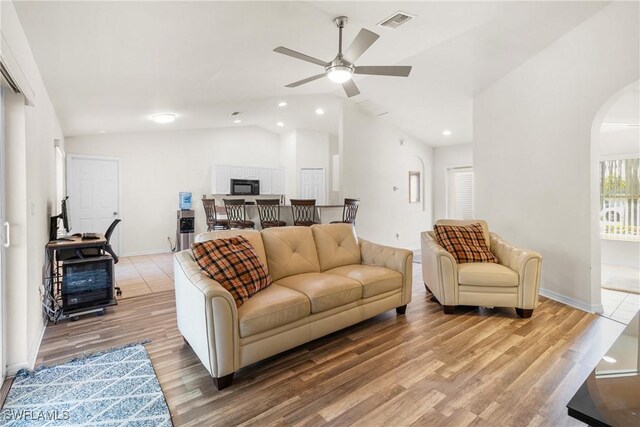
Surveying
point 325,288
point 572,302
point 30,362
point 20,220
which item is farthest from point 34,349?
point 572,302

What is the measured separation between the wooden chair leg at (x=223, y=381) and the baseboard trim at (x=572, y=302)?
3509 mm

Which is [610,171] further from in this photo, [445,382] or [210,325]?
[210,325]

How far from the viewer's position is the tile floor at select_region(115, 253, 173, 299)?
A: 4078mm

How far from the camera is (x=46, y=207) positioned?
10.4 feet

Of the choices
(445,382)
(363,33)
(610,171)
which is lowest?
(445,382)

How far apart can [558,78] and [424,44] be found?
4.94 ft

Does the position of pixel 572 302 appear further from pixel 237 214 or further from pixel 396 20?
pixel 237 214

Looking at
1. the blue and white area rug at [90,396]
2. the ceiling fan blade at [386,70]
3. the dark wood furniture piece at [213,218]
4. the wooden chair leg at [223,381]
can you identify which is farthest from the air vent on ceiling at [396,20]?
the dark wood furniture piece at [213,218]

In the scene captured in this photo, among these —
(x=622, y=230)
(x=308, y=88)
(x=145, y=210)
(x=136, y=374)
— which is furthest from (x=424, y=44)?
(x=145, y=210)

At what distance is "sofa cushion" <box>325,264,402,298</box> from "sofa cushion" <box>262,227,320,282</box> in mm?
236

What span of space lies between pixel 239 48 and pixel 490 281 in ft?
11.0

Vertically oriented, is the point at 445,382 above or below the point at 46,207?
below

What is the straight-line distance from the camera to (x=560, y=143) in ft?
11.6

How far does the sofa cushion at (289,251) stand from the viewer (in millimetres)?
2871
